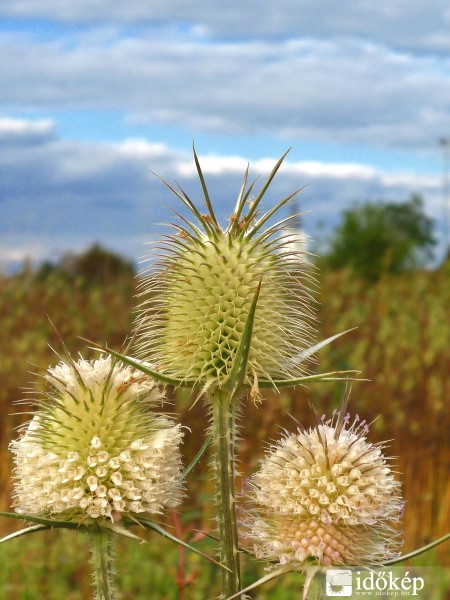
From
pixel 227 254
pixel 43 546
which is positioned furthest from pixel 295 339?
pixel 43 546

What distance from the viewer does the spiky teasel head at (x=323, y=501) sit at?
6.03 feet

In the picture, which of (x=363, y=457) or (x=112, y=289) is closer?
(x=363, y=457)

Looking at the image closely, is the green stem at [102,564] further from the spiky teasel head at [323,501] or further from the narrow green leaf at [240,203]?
the narrow green leaf at [240,203]

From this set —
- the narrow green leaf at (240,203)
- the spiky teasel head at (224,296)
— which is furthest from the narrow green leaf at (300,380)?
the narrow green leaf at (240,203)

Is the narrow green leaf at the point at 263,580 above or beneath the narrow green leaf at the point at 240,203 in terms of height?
beneath

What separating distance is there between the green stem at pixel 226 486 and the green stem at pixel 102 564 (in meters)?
0.27

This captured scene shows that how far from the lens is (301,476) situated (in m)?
1.88

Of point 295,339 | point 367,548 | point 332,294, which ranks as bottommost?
point 367,548

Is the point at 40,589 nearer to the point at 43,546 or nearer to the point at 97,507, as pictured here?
the point at 43,546

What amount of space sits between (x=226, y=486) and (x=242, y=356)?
283mm

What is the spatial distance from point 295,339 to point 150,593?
3.48m

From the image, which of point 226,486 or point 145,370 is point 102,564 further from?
point 145,370

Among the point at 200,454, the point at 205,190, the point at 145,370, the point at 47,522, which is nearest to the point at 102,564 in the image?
the point at 47,522

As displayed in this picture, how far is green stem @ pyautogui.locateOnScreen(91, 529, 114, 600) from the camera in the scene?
1837 millimetres
